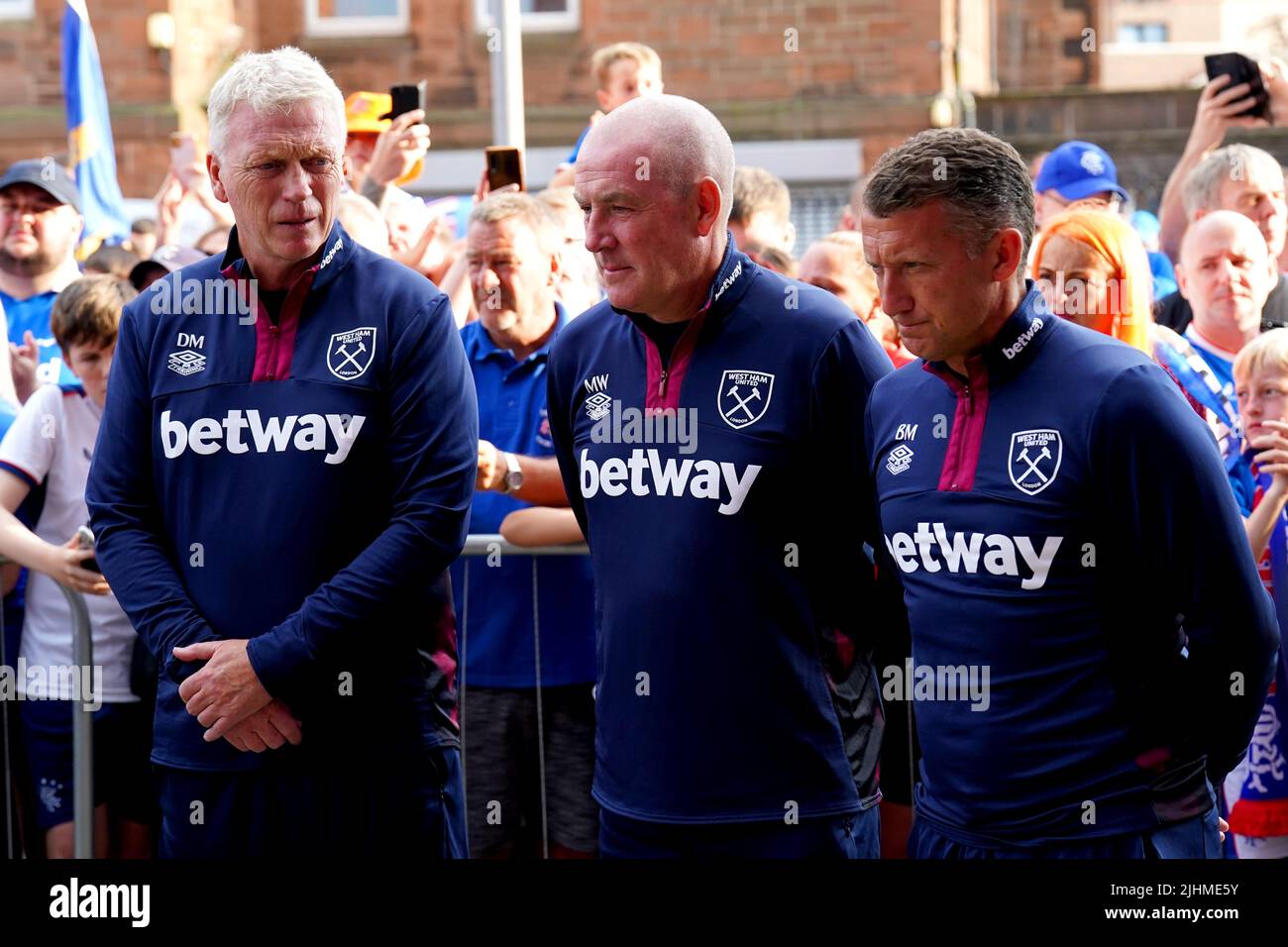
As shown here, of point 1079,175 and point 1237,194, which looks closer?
point 1237,194

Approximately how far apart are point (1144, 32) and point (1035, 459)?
62.0 meters

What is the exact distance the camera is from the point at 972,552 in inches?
108

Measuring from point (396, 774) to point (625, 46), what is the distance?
16.1ft

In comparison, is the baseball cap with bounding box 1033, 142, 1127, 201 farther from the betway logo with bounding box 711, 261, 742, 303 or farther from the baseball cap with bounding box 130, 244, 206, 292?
the betway logo with bounding box 711, 261, 742, 303

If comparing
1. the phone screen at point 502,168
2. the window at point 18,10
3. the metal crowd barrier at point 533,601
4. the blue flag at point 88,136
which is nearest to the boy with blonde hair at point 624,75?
the phone screen at point 502,168

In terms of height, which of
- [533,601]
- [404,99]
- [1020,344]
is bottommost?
[533,601]

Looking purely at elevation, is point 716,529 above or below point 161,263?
below

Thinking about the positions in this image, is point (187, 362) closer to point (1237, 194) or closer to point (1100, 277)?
point (1100, 277)

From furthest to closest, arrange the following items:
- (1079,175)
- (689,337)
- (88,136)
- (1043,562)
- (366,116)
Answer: (88,136) < (366,116) < (1079,175) < (689,337) < (1043,562)

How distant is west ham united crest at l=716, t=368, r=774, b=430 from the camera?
3.10 meters

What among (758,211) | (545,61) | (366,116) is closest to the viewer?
(758,211)

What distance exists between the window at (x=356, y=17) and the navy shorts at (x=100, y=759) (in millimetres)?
12933

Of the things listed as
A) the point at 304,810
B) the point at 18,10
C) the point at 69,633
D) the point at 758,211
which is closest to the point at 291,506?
the point at 304,810

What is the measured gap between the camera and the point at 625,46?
7.39 meters
